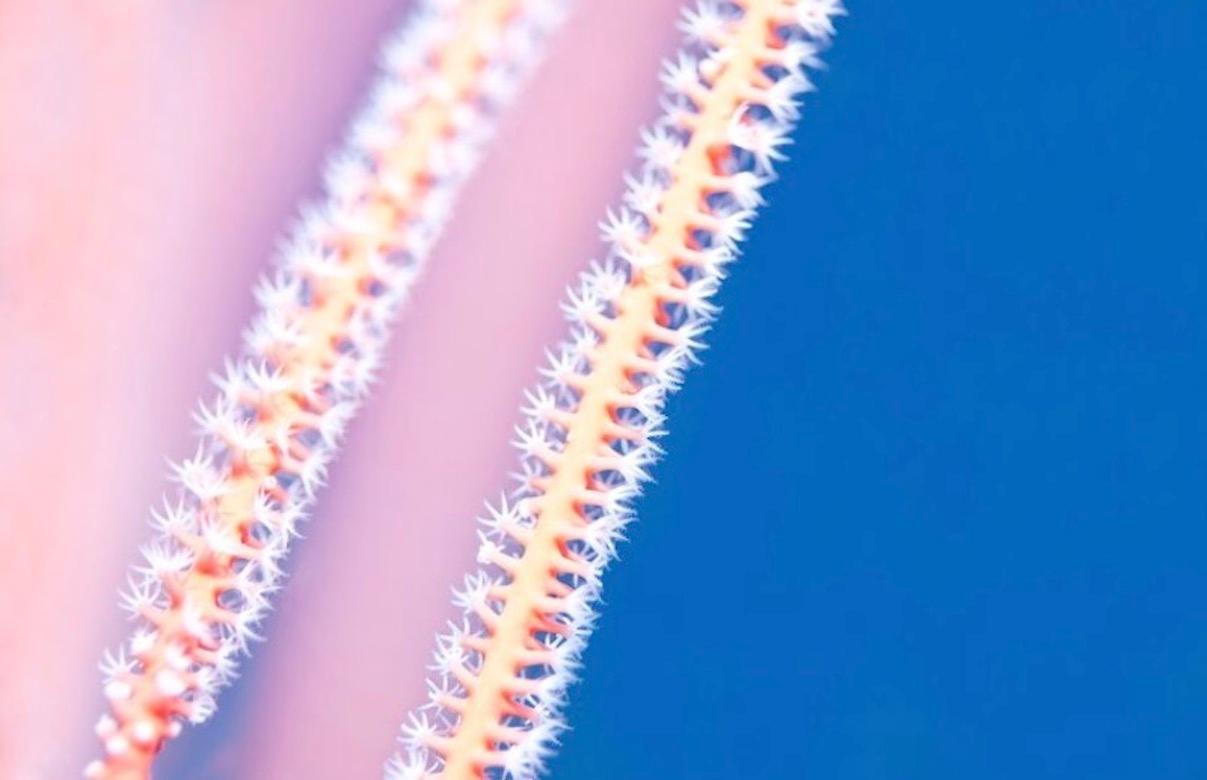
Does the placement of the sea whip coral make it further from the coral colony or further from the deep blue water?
the deep blue water

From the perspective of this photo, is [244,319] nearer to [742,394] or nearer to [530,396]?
[530,396]

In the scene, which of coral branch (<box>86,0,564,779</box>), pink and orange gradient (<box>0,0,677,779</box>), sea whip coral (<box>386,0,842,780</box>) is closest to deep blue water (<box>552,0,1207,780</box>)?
sea whip coral (<box>386,0,842,780</box>)

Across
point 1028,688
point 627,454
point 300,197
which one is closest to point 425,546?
point 627,454

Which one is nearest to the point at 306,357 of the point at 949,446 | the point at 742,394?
the point at 742,394

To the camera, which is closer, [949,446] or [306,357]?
[306,357]

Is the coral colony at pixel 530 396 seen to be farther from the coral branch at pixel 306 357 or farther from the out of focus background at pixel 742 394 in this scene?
the out of focus background at pixel 742 394

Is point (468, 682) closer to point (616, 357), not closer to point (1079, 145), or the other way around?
point (616, 357)
